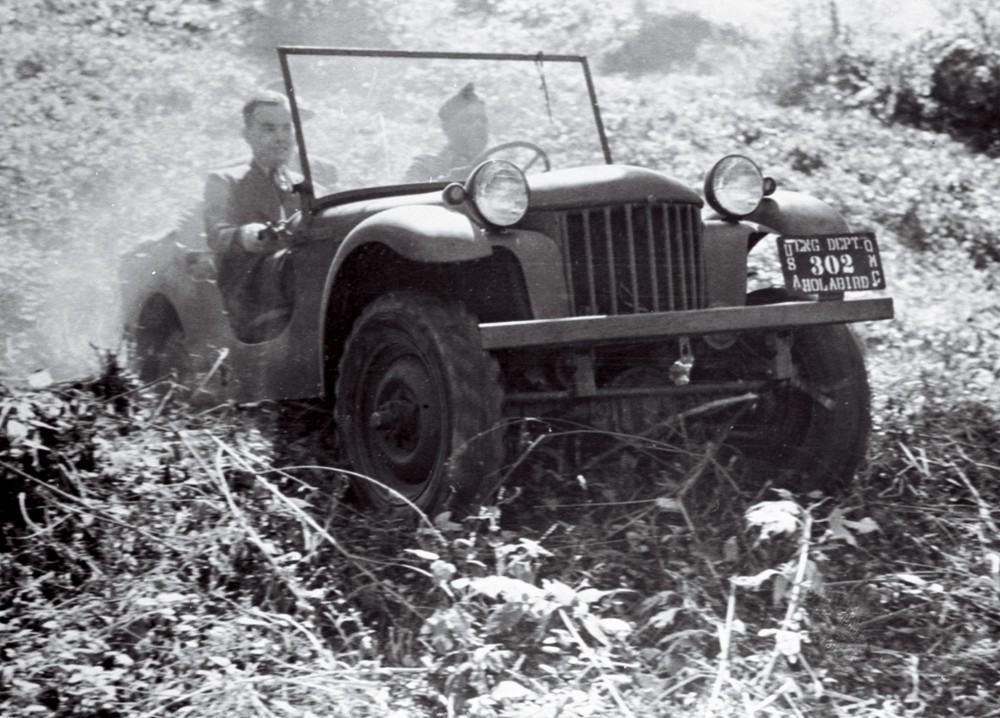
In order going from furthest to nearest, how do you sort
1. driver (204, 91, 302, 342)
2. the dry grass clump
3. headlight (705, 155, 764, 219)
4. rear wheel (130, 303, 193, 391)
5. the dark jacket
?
rear wheel (130, 303, 193, 391) < the dark jacket < driver (204, 91, 302, 342) < headlight (705, 155, 764, 219) < the dry grass clump

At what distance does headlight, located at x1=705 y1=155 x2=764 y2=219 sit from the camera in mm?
4719

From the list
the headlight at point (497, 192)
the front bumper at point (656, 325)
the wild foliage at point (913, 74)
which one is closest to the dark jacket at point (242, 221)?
→ the headlight at point (497, 192)

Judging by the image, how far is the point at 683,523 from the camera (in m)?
4.21

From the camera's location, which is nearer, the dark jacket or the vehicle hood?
the vehicle hood

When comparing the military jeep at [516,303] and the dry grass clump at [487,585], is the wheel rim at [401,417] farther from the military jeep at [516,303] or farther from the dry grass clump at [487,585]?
the dry grass clump at [487,585]

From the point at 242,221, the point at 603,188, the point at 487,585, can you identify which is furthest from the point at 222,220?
the point at 487,585

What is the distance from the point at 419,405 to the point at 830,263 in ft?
4.78

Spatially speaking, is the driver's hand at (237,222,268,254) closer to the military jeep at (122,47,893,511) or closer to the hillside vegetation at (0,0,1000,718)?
the military jeep at (122,47,893,511)

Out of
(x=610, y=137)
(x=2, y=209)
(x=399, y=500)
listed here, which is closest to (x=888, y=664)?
(x=399, y=500)

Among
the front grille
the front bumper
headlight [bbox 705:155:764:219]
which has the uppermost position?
headlight [bbox 705:155:764:219]

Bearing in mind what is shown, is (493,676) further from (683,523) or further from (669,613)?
(683,523)

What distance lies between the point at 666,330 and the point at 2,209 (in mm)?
7114

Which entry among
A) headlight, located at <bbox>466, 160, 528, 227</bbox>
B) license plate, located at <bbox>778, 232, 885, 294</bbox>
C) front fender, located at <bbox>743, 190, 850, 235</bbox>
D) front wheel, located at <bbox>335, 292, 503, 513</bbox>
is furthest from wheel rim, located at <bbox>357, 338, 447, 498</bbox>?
front fender, located at <bbox>743, 190, 850, 235</bbox>

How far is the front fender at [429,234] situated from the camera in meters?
4.02
